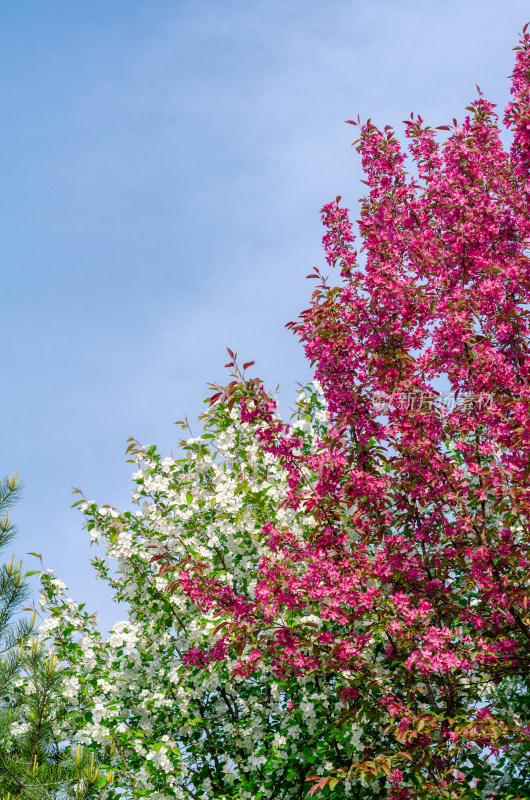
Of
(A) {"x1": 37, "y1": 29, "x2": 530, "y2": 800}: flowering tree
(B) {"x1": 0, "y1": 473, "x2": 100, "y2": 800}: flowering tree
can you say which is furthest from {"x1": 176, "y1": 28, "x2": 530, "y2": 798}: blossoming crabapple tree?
(B) {"x1": 0, "y1": 473, "x2": 100, "y2": 800}: flowering tree

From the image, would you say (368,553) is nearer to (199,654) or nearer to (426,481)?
(426,481)

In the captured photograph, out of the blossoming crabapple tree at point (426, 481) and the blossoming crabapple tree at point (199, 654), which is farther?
the blossoming crabapple tree at point (199, 654)

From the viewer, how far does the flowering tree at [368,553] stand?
475 centimetres

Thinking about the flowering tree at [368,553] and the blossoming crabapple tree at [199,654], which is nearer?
the flowering tree at [368,553]

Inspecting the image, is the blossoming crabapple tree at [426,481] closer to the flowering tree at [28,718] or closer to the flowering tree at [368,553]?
the flowering tree at [368,553]

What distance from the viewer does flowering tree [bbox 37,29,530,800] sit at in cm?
475

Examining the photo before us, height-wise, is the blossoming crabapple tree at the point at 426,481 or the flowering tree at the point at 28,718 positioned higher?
the blossoming crabapple tree at the point at 426,481

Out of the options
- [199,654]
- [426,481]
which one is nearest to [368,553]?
[426,481]

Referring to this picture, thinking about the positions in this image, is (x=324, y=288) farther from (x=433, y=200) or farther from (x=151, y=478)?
(x=151, y=478)

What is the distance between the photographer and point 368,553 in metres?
5.05

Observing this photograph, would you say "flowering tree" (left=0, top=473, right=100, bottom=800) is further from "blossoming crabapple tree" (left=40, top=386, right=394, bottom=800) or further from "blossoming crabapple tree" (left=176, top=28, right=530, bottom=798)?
"blossoming crabapple tree" (left=176, top=28, right=530, bottom=798)

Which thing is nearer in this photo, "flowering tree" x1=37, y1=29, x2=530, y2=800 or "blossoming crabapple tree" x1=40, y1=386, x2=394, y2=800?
"flowering tree" x1=37, y1=29, x2=530, y2=800

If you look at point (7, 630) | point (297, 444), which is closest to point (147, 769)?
point (7, 630)

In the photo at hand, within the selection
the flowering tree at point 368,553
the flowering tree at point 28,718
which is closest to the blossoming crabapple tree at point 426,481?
the flowering tree at point 368,553
